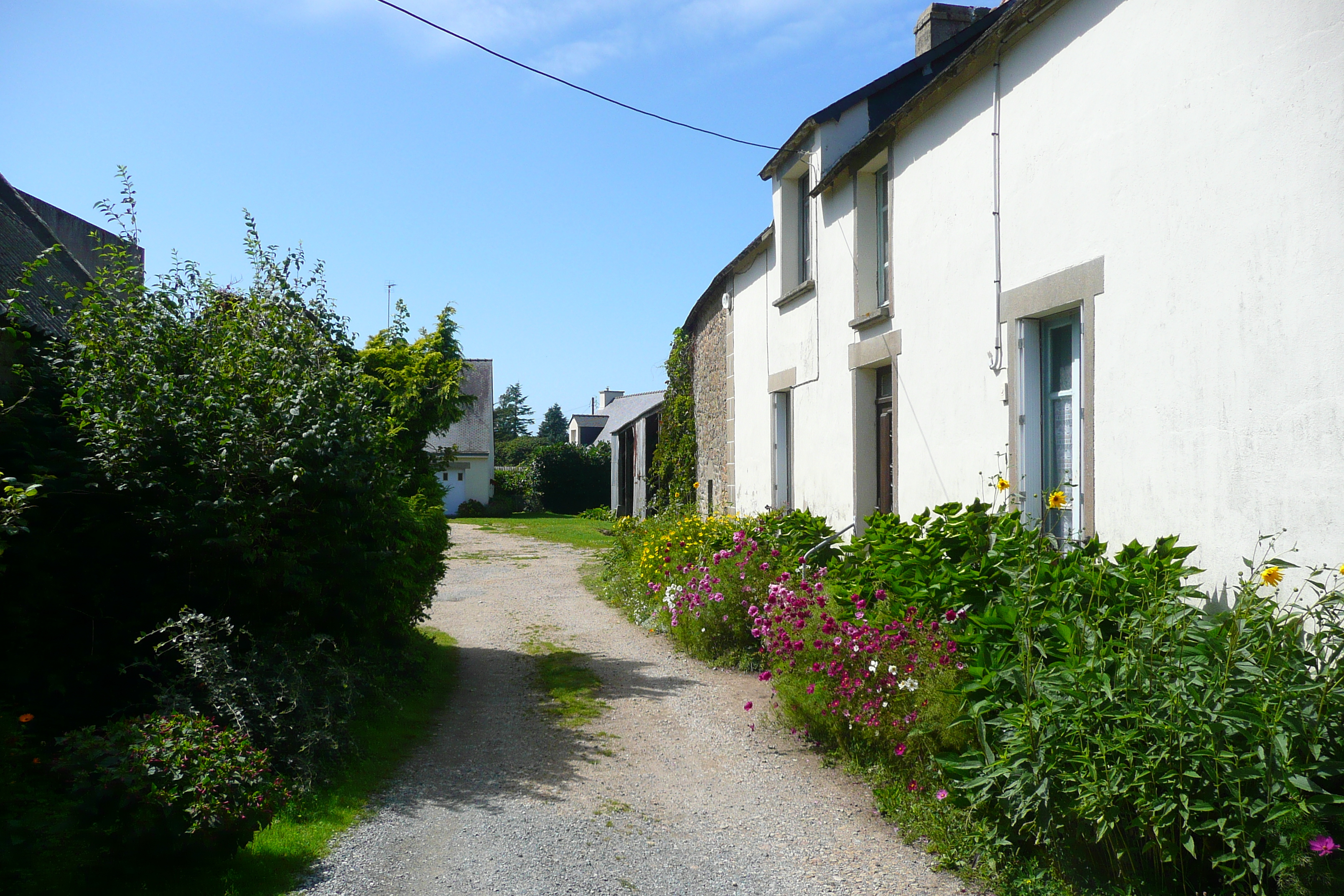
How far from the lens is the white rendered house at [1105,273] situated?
12.5 feet

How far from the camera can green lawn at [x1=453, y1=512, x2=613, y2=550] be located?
2261 cm

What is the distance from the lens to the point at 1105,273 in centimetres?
505

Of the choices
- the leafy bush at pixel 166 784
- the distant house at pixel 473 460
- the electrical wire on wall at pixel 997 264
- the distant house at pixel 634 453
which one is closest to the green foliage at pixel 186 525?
the leafy bush at pixel 166 784

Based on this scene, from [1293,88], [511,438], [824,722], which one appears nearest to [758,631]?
[824,722]

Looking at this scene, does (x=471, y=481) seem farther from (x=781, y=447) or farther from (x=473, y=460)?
(x=781, y=447)

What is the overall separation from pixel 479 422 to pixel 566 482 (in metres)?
5.78

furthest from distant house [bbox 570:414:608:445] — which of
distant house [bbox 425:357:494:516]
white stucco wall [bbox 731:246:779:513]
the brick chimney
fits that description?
the brick chimney

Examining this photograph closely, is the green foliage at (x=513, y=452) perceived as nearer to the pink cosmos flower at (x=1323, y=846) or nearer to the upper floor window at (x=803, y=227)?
the upper floor window at (x=803, y=227)

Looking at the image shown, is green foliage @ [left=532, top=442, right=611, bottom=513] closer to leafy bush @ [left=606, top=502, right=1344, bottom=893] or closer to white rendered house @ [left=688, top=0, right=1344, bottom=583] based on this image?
white rendered house @ [left=688, top=0, right=1344, bottom=583]

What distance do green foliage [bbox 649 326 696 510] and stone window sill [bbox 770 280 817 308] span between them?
4762 millimetres

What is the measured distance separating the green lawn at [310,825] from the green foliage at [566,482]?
100 feet

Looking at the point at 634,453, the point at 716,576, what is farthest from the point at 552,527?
the point at 716,576

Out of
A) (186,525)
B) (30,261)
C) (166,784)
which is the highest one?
(30,261)

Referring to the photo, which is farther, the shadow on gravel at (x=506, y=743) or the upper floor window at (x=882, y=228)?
the upper floor window at (x=882, y=228)
